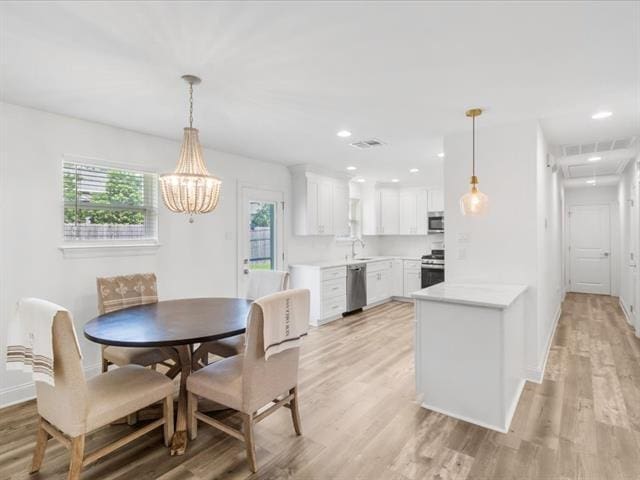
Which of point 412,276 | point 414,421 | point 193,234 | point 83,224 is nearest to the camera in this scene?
point 414,421

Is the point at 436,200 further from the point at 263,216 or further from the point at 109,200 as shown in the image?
the point at 109,200

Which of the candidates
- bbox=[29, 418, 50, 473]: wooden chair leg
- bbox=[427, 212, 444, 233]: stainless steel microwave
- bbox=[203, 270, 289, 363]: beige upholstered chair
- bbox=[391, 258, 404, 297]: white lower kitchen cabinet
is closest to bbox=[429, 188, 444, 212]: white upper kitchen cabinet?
bbox=[427, 212, 444, 233]: stainless steel microwave

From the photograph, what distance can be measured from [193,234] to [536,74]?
3.68 meters

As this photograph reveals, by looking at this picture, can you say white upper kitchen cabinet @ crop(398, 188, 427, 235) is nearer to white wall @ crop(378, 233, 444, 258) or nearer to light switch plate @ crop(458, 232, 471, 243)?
white wall @ crop(378, 233, 444, 258)

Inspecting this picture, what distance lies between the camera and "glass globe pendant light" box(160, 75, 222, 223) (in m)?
2.53

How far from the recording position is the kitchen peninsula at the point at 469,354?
96.4 inches

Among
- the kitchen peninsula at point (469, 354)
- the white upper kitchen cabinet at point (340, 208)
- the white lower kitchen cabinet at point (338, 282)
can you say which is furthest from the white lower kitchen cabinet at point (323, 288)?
the kitchen peninsula at point (469, 354)

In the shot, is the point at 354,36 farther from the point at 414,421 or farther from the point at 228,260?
the point at 228,260

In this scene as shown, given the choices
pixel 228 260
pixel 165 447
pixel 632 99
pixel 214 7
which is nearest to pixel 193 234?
pixel 228 260

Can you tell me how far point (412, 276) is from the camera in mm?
7023

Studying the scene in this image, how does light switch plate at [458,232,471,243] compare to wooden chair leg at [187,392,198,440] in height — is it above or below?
above

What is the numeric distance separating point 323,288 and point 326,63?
3.66 metres

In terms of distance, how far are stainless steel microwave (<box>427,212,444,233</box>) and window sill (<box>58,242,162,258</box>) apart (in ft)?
17.1

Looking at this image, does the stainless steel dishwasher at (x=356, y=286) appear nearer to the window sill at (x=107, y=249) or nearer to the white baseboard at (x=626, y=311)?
the window sill at (x=107, y=249)
